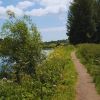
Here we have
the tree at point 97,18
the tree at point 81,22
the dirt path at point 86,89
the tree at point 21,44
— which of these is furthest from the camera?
the tree at point 97,18

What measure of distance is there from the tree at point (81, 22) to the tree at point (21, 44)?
39.8m

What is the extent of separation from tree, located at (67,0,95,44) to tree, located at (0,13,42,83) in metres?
39.8

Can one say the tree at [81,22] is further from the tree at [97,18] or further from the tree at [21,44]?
the tree at [21,44]

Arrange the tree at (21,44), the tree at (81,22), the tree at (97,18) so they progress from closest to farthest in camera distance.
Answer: the tree at (21,44) < the tree at (81,22) < the tree at (97,18)

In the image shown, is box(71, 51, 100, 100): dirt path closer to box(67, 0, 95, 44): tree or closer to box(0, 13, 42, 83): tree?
box(0, 13, 42, 83): tree

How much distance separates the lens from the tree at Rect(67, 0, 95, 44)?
69350mm

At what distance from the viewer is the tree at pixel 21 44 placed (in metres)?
28.8

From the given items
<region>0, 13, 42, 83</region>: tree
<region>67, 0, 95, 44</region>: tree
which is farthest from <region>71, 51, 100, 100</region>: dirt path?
<region>67, 0, 95, 44</region>: tree

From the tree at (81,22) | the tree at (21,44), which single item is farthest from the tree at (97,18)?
the tree at (21,44)

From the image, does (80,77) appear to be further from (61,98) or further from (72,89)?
(61,98)

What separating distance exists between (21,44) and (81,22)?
41.1 m

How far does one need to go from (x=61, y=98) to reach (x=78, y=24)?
54492mm

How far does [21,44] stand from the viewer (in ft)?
96.3

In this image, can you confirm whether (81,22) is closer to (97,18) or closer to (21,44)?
(97,18)
